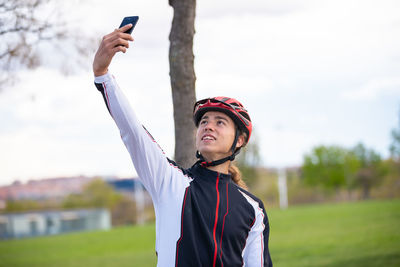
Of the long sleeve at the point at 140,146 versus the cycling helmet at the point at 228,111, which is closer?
the long sleeve at the point at 140,146

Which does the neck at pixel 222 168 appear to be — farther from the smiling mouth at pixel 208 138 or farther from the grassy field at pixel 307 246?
the grassy field at pixel 307 246

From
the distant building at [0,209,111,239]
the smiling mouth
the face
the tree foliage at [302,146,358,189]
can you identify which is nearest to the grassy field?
the face

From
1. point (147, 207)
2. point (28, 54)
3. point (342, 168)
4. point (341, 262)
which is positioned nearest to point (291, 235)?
point (341, 262)

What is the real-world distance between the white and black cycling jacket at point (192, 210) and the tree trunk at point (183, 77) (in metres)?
1.40

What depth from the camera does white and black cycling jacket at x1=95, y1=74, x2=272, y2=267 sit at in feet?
8.34

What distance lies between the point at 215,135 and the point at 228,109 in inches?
8.0

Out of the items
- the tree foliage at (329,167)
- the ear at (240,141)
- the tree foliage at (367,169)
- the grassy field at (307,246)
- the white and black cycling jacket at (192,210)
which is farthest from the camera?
A: the tree foliage at (329,167)

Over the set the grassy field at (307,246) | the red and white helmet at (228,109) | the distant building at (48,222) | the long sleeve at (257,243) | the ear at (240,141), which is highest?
the red and white helmet at (228,109)

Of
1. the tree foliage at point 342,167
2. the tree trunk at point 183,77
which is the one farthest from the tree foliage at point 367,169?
the tree trunk at point 183,77

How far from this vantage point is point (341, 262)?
12391mm

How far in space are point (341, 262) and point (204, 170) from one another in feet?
35.0

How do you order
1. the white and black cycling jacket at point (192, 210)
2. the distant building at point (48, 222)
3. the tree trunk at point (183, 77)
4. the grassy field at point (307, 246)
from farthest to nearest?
the distant building at point (48, 222) < the grassy field at point (307, 246) < the tree trunk at point (183, 77) < the white and black cycling jacket at point (192, 210)

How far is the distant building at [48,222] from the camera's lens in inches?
1802

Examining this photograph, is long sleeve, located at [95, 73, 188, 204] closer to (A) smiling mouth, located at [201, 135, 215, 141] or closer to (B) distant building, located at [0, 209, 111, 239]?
(A) smiling mouth, located at [201, 135, 215, 141]
